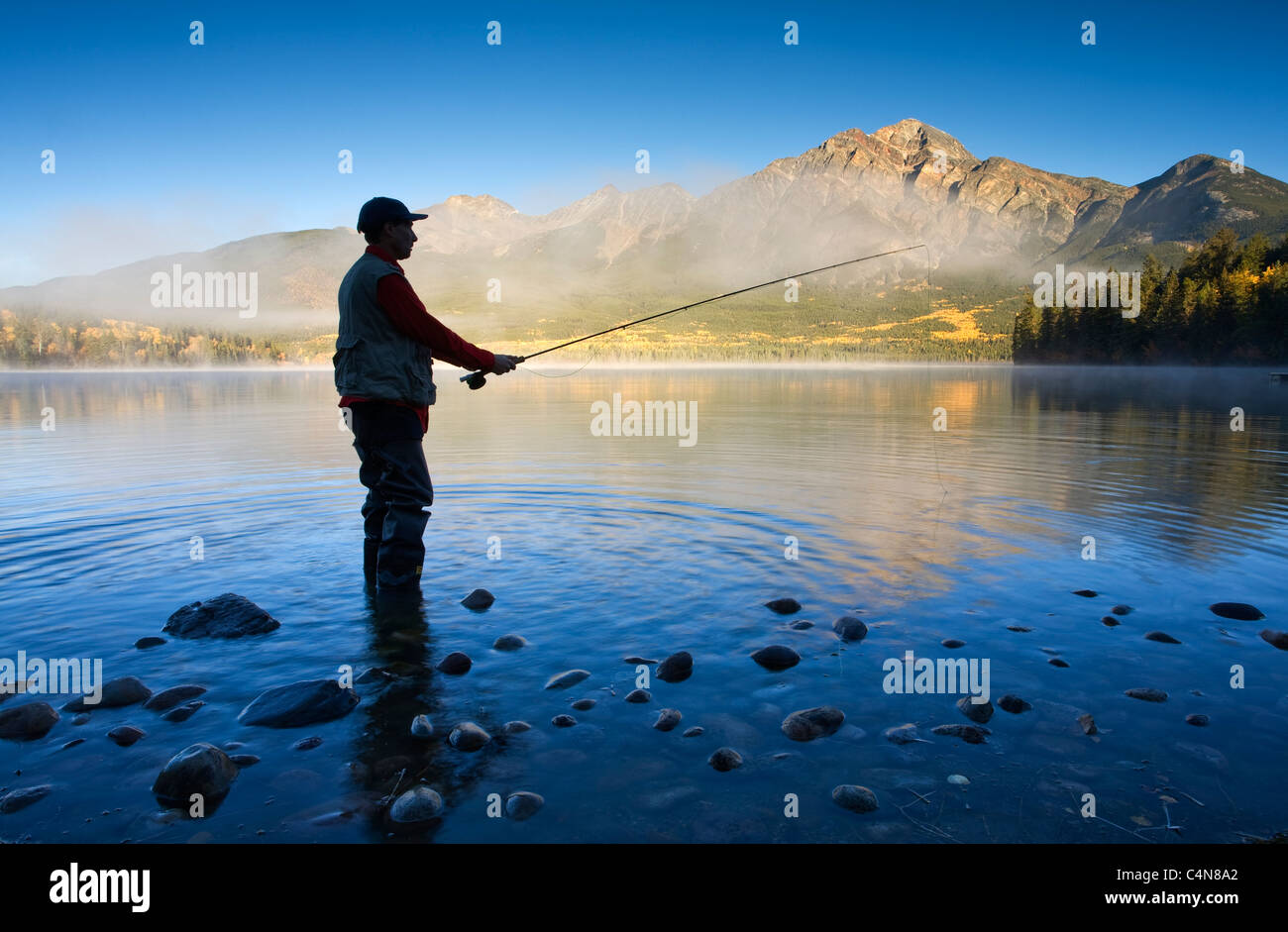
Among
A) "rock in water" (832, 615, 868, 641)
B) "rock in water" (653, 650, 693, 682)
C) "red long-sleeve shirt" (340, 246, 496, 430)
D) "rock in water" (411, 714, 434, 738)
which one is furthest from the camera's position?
"red long-sleeve shirt" (340, 246, 496, 430)

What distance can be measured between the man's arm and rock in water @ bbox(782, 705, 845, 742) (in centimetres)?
485

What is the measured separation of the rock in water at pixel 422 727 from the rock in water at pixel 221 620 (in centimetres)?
313

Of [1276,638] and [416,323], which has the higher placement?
[416,323]

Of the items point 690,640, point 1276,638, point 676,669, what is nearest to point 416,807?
point 676,669

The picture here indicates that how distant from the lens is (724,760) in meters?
5.22

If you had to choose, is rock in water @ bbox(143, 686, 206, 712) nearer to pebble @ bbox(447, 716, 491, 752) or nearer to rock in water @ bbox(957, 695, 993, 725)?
pebble @ bbox(447, 716, 491, 752)

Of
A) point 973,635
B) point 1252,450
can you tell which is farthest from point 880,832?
point 1252,450

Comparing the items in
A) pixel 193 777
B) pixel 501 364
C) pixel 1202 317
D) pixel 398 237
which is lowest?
pixel 193 777

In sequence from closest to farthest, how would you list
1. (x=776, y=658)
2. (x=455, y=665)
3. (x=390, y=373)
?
1. (x=455, y=665)
2. (x=776, y=658)
3. (x=390, y=373)

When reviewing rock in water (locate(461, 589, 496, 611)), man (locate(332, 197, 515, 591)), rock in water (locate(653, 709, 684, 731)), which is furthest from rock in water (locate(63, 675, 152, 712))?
rock in water (locate(653, 709, 684, 731))

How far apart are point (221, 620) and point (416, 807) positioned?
181 inches

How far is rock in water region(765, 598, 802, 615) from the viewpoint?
8555 millimetres

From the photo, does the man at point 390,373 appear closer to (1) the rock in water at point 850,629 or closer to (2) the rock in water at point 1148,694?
(1) the rock in water at point 850,629

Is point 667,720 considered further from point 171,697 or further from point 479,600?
point 171,697
